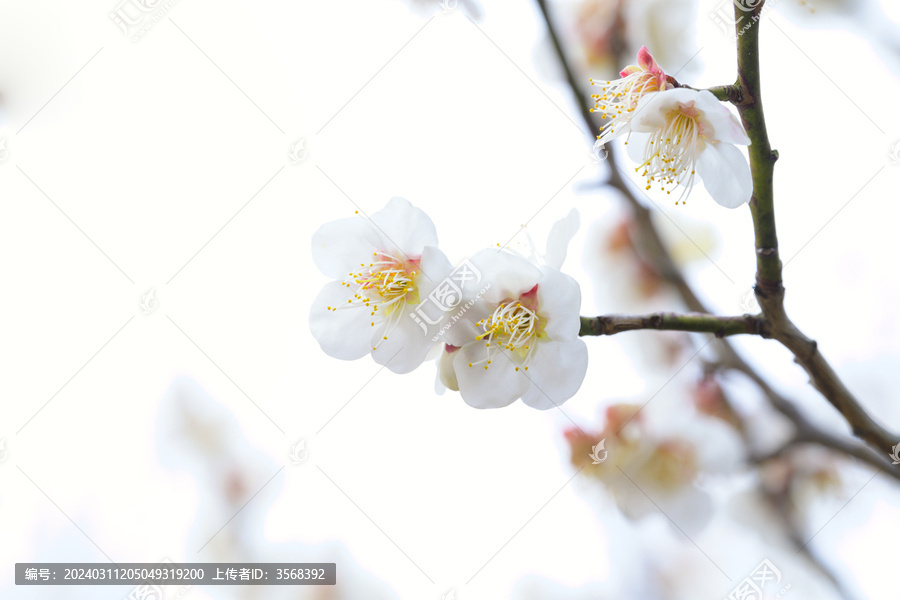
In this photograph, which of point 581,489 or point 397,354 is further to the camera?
point 581,489

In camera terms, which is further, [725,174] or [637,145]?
[637,145]

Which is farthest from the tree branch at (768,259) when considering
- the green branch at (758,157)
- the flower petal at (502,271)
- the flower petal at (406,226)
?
the flower petal at (406,226)

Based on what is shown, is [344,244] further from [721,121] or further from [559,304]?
[721,121]

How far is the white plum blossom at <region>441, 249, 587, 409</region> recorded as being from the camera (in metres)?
0.61

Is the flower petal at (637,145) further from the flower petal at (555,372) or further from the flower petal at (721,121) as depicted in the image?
the flower petal at (555,372)

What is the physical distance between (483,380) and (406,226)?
19 cm

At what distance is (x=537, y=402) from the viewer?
645 millimetres

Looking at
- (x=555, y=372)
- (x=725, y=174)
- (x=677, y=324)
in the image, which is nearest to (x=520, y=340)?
(x=555, y=372)

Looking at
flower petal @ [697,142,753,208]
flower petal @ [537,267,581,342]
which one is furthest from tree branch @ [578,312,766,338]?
flower petal @ [697,142,753,208]

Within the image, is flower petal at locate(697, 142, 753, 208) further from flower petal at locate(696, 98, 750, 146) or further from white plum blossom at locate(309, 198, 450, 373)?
white plum blossom at locate(309, 198, 450, 373)

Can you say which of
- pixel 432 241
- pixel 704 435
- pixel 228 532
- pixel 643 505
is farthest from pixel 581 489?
pixel 228 532

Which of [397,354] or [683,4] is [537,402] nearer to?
[397,354]

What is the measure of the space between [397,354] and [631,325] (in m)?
0.25

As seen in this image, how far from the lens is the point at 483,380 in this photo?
2.08 feet
